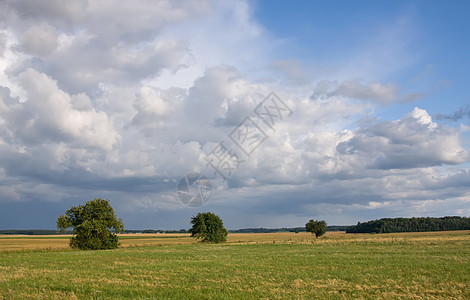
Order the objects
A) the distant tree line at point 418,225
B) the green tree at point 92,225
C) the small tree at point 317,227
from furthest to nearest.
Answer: the distant tree line at point 418,225 → the small tree at point 317,227 → the green tree at point 92,225

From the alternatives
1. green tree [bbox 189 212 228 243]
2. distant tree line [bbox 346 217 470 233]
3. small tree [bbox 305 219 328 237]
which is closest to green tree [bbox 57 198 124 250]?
green tree [bbox 189 212 228 243]

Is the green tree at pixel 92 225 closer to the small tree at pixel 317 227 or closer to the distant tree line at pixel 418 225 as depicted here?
the small tree at pixel 317 227

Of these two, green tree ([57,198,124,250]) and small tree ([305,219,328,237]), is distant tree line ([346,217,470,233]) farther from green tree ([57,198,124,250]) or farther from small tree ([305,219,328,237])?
green tree ([57,198,124,250])

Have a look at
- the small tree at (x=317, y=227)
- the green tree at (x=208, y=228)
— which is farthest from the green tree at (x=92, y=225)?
the small tree at (x=317, y=227)

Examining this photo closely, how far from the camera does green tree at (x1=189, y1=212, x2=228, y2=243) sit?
273ft

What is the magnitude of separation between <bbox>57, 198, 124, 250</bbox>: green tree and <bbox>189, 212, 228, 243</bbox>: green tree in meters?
23.9

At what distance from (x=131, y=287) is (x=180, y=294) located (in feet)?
12.5

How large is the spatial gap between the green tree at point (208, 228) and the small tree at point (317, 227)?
1329 inches

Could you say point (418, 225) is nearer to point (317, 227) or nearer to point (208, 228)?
point (317, 227)

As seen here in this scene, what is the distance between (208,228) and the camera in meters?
84.1

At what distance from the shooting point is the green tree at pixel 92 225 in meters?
59.2

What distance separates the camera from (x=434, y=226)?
160 metres

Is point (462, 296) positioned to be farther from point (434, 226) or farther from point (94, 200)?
point (434, 226)

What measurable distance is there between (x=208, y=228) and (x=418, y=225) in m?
122
